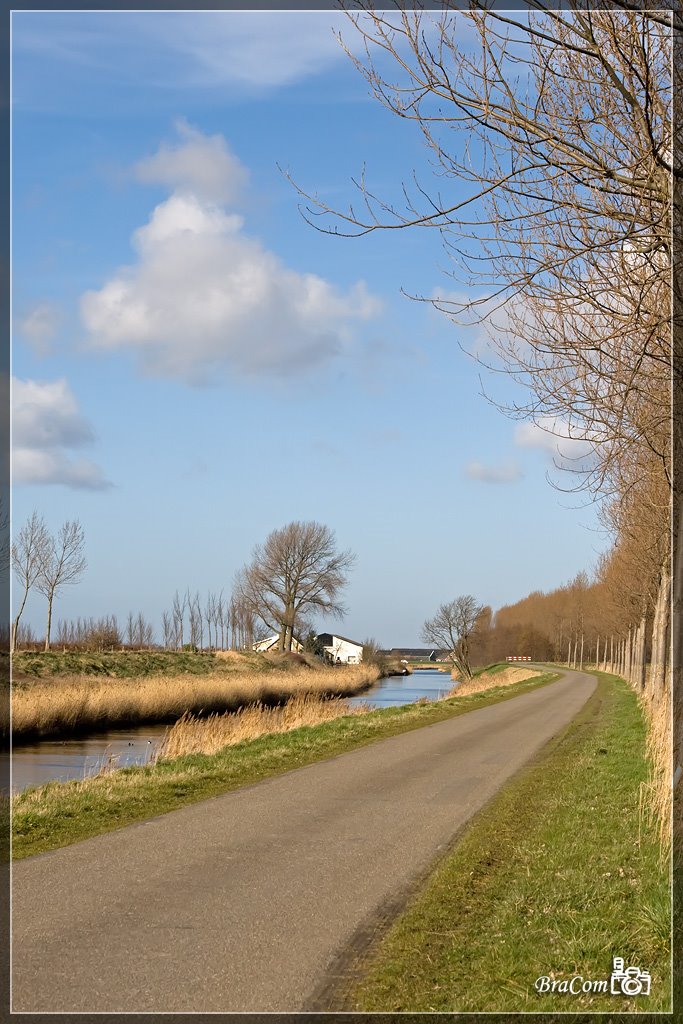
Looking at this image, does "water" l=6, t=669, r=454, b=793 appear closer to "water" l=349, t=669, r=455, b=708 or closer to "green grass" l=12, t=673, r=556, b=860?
"green grass" l=12, t=673, r=556, b=860

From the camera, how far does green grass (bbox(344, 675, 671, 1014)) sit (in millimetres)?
5391

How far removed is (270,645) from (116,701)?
62.8m

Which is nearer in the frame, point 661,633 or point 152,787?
point 152,787

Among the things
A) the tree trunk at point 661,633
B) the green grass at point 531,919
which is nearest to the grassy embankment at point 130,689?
the tree trunk at point 661,633

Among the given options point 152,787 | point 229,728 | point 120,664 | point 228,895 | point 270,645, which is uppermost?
point 228,895

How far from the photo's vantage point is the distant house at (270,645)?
7916 centimetres

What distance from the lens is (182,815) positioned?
10633mm

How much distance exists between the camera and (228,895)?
7305 mm

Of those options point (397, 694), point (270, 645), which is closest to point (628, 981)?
point (397, 694)

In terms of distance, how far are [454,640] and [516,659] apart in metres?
73.4

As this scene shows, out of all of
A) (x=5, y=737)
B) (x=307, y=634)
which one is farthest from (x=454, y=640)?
(x=5, y=737)

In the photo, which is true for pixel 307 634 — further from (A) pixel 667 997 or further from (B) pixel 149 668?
(A) pixel 667 997

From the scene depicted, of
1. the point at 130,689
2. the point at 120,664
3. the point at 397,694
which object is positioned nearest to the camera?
the point at 130,689

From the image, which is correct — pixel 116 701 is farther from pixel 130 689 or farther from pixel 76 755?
pixel 76 755
